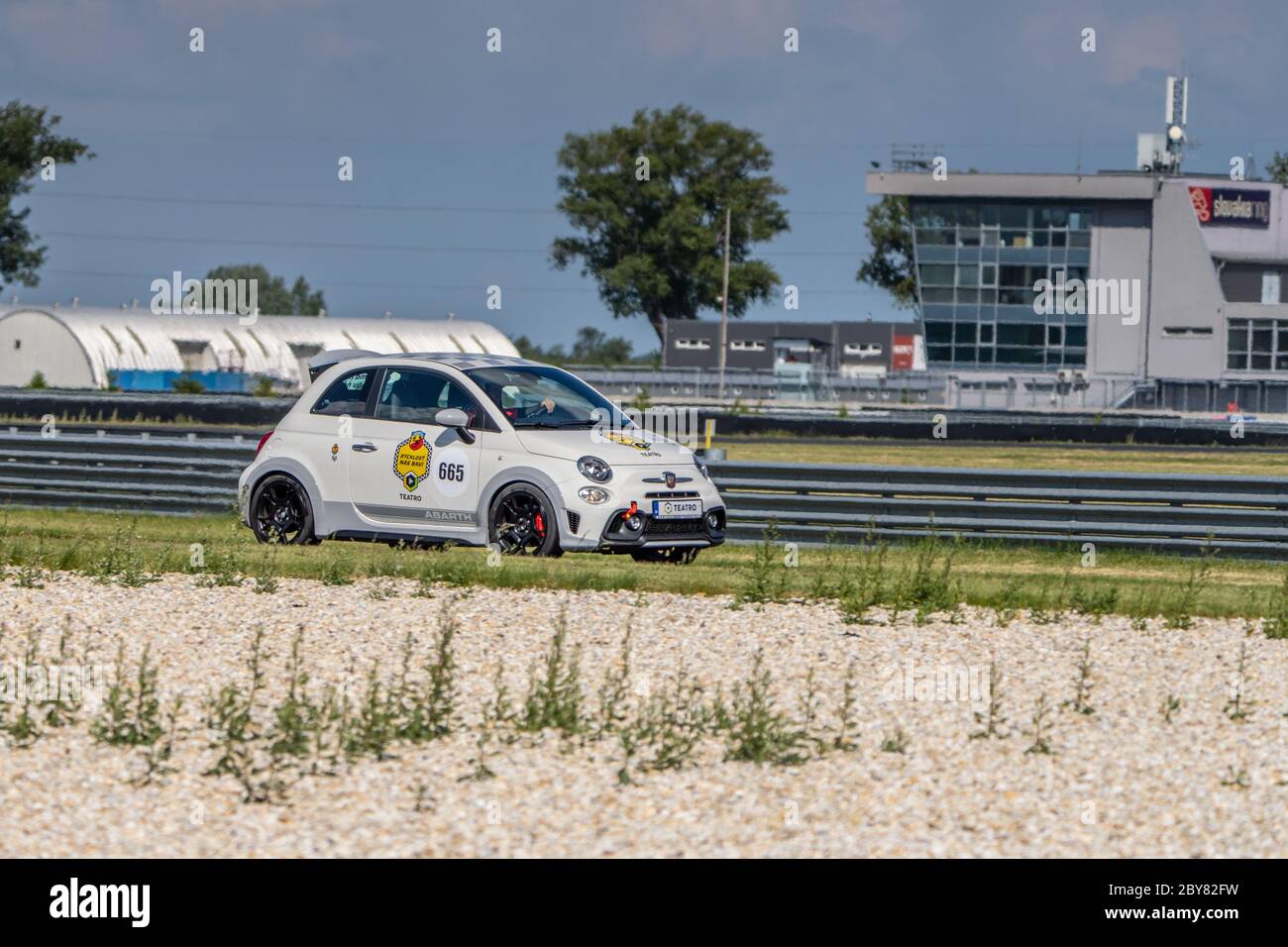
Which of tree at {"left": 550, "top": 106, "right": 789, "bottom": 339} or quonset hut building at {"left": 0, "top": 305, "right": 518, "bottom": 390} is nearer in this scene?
quonset hut building at {"left": 0, "top": 305, "right": 518, "bottom": 390}

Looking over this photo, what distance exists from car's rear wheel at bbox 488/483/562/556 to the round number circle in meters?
0.31

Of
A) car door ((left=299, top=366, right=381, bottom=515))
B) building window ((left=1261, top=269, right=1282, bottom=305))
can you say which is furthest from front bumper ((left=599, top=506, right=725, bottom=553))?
building window ((left=1261, top=269, right=1282, bottom=305))

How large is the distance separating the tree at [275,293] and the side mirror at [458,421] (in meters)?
164

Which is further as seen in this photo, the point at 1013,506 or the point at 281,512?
the point at 1013,506

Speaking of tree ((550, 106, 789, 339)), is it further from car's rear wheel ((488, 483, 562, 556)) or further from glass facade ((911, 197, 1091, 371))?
car's rear wheel ((488, 483, 562, 556))

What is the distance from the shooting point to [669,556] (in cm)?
1504

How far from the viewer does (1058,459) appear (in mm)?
32750

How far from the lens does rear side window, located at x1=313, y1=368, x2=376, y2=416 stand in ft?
48.6

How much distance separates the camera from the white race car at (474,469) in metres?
13.8

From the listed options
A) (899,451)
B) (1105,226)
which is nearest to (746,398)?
(1105,226)

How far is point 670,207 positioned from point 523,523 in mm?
91257

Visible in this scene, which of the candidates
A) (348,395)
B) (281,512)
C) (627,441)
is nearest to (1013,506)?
(627,441)

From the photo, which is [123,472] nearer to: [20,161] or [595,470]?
[595,470]
